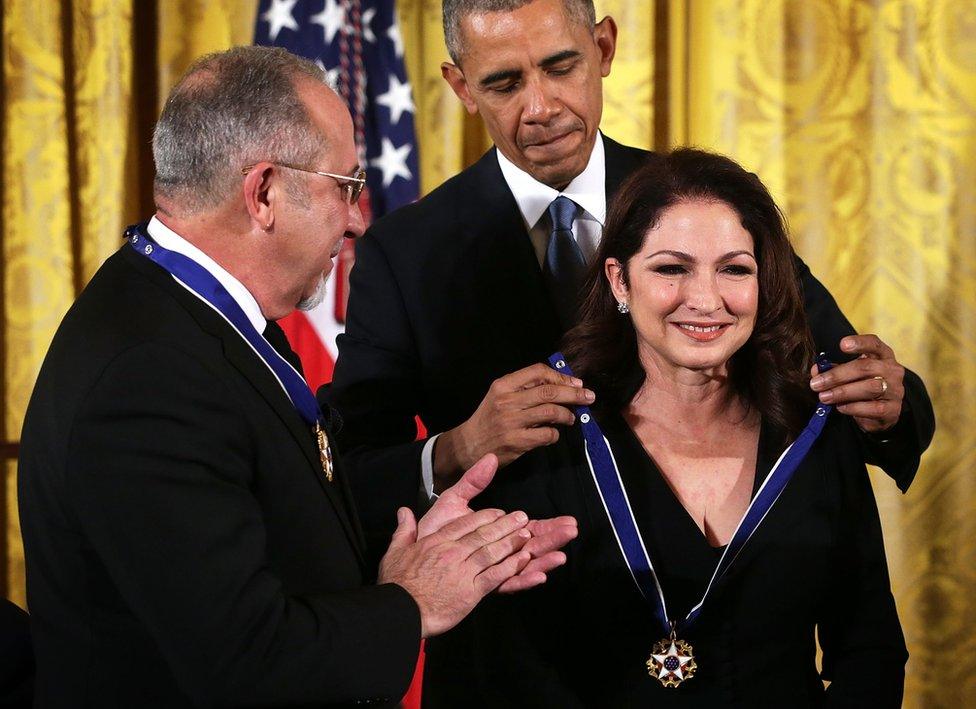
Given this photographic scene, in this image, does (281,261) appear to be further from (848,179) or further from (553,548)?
(848,179)

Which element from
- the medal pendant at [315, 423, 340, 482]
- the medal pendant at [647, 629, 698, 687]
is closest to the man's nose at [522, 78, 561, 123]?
the medal pendant at [315, 423, 340, 482]

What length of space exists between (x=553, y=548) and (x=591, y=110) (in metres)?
1.09

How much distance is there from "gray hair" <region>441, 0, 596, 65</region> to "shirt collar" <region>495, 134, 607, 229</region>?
279mm

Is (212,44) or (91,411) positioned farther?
(212,44)

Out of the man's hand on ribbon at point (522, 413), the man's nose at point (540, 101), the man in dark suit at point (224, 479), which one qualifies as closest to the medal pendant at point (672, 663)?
the man in dark suit at point (224, 479)

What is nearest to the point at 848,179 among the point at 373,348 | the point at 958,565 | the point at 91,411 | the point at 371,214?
the point at 958,565

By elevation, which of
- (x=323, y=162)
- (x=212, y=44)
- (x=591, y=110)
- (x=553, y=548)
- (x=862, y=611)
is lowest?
(x=862, y=611)

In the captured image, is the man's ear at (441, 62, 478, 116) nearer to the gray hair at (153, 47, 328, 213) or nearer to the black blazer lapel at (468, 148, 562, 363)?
the black blazer lapel at (468, 148, 562, 363)

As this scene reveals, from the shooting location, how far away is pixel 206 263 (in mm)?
1789

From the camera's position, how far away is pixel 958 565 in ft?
13.0

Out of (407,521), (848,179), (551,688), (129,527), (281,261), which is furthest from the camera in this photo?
(848,179)

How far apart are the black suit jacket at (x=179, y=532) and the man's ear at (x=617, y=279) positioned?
2.56 feet

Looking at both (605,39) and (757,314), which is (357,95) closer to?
(605,39)

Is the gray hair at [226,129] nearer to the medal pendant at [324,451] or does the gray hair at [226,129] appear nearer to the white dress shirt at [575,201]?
the medal pendant at [324,451]
